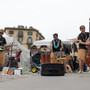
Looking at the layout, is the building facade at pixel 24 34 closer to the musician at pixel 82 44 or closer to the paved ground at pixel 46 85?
the musician at pixel 82 44

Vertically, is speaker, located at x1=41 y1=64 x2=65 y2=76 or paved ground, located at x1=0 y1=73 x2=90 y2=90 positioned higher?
speaker, located at x1=41 y1=64 x2=65 y2=76

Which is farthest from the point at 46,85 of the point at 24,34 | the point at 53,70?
the point at 24,34

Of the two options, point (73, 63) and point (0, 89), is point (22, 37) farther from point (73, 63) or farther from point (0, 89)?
point (0, 89)

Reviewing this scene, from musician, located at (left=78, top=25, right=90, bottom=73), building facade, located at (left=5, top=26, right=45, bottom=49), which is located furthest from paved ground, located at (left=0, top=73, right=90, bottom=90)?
building facade, located at (left=5, top=26, right=45, bottom=49)

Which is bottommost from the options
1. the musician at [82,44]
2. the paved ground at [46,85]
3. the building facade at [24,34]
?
the paved ground at [46,85]

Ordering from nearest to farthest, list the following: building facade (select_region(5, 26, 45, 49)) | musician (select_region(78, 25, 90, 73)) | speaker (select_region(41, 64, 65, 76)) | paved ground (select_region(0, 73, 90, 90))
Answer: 1. paved ground (select_region(0, 73, 90, 90))
2. speaker (select_region(41, 64, 65, 76))
3. musician (select_region(78, 25, 90, 73))
4. building facade (select_region(5, 26, 45, 49))

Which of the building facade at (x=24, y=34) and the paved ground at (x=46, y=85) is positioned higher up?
the building facade at (x=24, y=34)

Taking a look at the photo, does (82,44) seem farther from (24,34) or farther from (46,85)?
(24,34)

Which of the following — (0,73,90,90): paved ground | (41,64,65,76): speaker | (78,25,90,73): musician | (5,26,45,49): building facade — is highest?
(5,26,45,49): building facade

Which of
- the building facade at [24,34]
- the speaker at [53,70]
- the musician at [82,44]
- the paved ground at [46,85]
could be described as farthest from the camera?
the building facade at [24,34]

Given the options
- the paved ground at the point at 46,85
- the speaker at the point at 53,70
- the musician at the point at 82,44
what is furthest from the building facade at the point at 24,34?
the paved ground at the point at 46,85

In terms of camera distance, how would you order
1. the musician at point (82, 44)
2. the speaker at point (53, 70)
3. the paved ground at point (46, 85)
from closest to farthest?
the paved ground at point (46, 85) < the speaker at point (53, 70) < the musician at point (82, 44)

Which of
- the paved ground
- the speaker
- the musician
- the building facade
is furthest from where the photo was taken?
the building facade

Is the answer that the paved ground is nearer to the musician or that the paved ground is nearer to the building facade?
the musician
